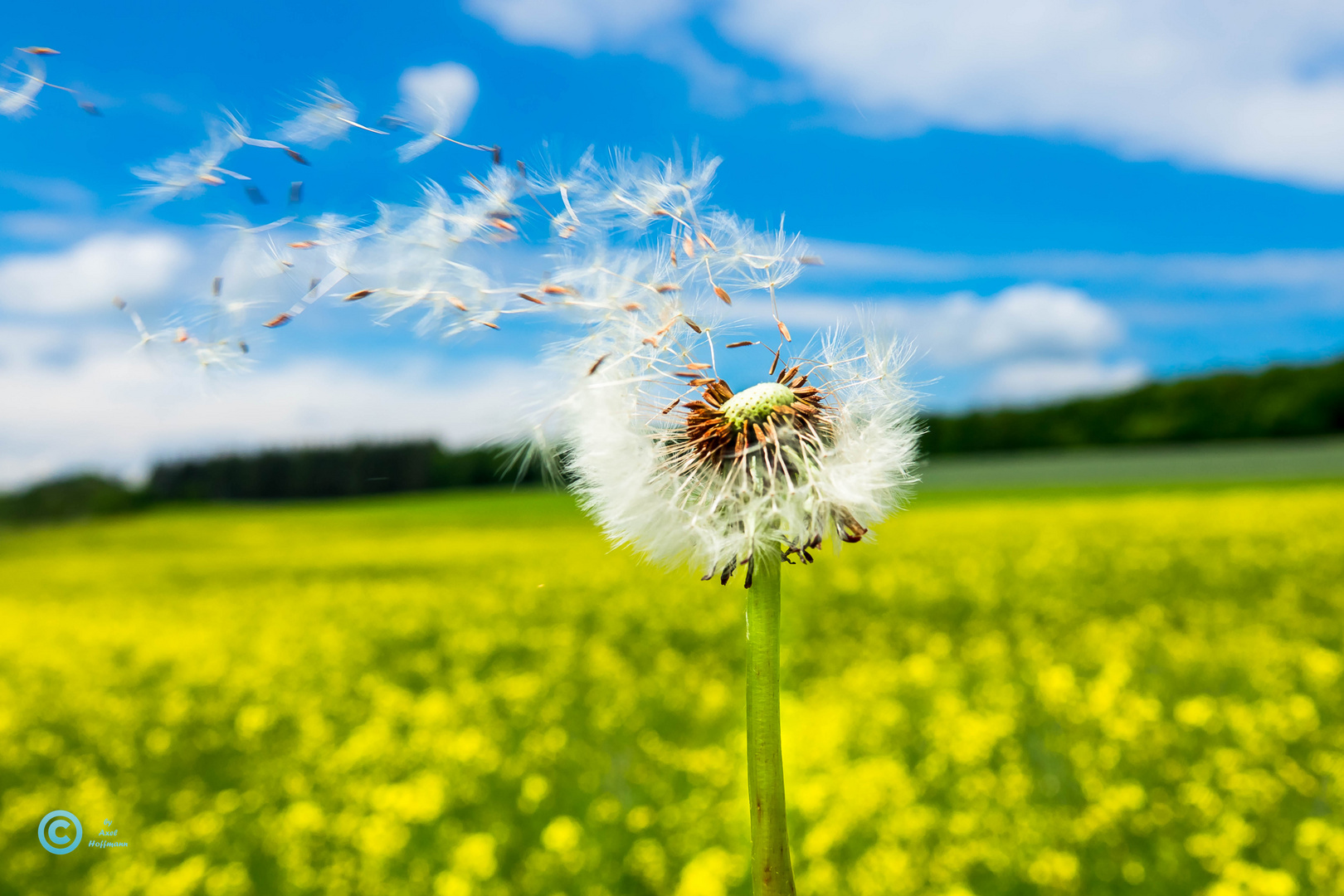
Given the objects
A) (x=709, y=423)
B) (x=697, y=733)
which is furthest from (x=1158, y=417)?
(x=709, y=423)

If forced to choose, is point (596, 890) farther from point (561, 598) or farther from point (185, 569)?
point (185, 569)

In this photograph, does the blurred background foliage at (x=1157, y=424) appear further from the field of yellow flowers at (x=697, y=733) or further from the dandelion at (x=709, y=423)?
the dandelion at (x=709, y=423)

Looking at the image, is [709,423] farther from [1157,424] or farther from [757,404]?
[1157,424]

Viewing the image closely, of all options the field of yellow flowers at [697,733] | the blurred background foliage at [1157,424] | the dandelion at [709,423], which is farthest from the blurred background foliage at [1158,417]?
the dandelion at [709,423]

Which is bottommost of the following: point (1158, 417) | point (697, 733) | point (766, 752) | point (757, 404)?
point (697, 733)

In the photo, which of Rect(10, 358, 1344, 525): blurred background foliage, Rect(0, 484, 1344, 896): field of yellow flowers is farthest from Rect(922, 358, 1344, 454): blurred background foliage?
Rect(0, 484, 1344, 896): field of yellow flowers

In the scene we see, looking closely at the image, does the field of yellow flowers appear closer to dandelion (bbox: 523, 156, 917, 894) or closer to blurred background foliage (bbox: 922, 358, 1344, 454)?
dandelion (bbox: 523, 156, 917, 894)
